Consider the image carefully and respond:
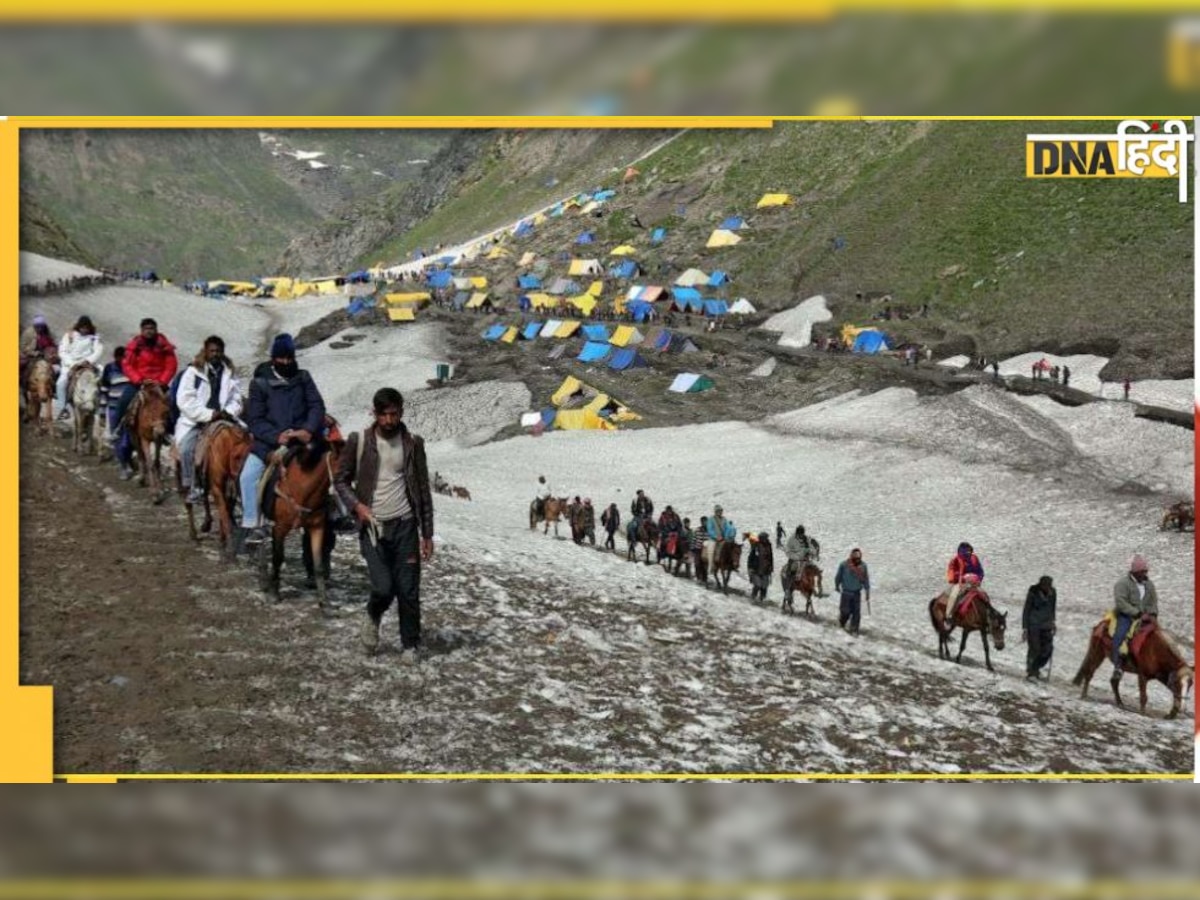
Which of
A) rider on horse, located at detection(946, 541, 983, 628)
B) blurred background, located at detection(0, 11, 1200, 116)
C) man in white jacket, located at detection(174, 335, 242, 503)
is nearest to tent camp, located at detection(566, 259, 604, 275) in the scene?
blurred background, located at detection(0, 11, 1200, 116)

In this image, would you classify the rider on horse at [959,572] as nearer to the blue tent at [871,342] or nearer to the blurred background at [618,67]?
the blue tent at [871,342]

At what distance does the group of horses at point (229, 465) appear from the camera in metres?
9.21

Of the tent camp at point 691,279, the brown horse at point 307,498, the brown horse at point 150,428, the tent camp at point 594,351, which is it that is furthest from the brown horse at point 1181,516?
the brown horse at point 150,428

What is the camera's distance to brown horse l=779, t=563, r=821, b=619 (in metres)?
9.77

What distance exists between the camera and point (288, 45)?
7.68 metres

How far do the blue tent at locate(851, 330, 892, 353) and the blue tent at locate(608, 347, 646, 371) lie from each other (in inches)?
70.4

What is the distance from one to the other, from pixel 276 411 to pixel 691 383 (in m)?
3.39

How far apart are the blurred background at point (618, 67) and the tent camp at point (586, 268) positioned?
7.81 ft

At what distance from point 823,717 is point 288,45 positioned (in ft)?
19.4

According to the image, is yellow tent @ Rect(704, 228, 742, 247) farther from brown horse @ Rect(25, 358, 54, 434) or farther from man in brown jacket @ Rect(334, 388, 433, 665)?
brown horse @ Rect(25, 358, 54, 434)

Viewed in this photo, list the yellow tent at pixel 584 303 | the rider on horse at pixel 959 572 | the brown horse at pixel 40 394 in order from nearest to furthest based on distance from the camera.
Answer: the brown horse at pixel 40 394, the rider on horse at pixel 959 572, the yellow tent at pixel 584 303

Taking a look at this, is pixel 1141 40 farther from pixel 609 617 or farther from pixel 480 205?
pixel 609 617

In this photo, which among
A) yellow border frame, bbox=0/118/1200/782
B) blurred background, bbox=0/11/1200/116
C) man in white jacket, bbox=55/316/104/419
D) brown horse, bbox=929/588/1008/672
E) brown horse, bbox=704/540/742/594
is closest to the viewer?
blurred background, bbox=0/11/1200/116

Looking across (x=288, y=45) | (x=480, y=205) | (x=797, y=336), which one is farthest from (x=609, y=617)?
(x=288, y=45)
